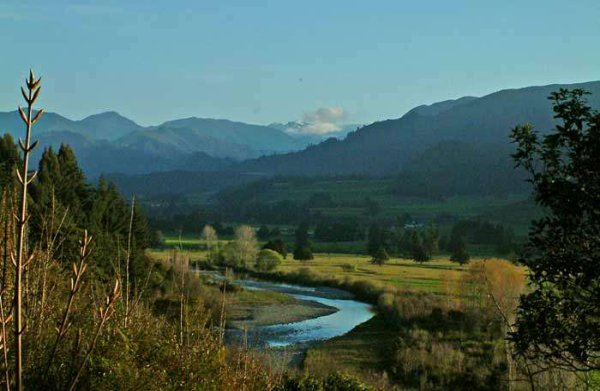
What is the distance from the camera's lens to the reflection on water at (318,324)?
4284cm

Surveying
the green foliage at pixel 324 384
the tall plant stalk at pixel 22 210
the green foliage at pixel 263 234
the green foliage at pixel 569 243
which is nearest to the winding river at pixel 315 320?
the green foliage at pixel 324 384

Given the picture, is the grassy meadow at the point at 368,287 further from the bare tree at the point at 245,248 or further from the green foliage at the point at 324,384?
the green foliage at the point at 324,384

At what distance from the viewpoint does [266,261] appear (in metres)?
79.2

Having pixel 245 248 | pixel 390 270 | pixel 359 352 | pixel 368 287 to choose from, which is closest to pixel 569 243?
pixel 359 352

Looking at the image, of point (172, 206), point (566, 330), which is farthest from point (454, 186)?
point (566, 330)

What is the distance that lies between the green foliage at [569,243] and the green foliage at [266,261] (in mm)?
71271

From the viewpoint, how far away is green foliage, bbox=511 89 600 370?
7530mm

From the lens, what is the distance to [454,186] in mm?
198625

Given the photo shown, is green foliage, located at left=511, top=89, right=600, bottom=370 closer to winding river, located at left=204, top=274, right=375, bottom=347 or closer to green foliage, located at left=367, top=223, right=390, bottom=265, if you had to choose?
winding river, located at left=204, top=274, right=375, bottom=347

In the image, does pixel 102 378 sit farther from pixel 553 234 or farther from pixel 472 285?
pixel 472 285

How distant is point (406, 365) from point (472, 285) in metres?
14.9

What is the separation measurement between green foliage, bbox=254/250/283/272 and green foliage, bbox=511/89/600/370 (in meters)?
71.3

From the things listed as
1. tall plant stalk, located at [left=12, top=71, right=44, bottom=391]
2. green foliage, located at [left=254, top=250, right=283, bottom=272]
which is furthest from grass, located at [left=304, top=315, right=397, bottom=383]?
green foliage, located at [left=254, top=250, right=283, bottom=272]

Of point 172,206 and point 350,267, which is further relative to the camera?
point 172,206
